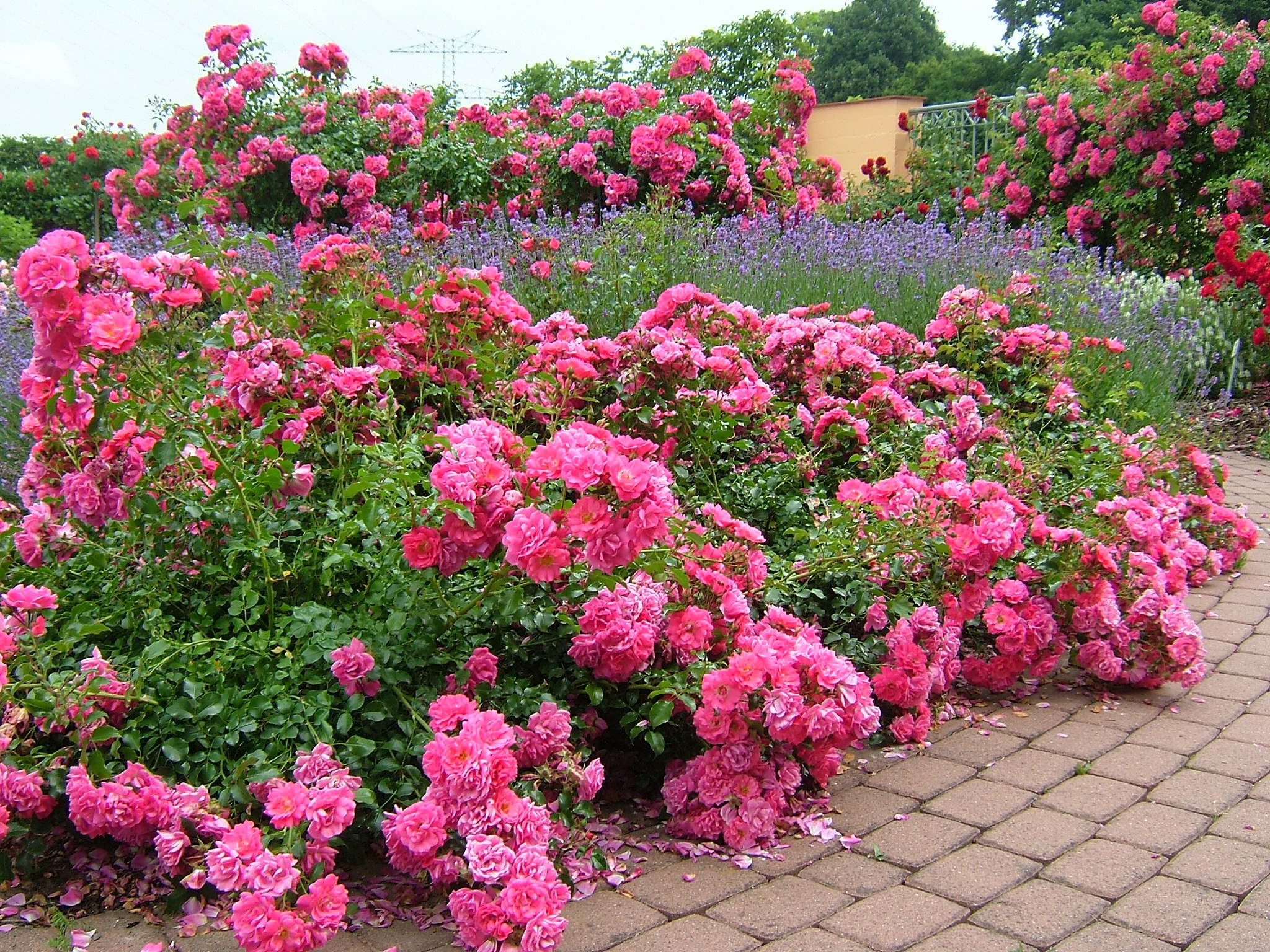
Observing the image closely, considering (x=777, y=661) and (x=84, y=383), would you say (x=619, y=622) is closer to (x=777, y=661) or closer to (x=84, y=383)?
(x=777, y=661)

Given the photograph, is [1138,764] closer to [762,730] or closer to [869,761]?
[869,761]

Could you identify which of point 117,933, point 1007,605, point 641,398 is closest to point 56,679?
point 117,933

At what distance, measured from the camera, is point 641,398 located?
3.21 meters

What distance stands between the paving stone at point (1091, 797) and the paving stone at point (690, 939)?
938 mm

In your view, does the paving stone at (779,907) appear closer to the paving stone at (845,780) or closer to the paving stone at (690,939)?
the paving stone at (690,939)

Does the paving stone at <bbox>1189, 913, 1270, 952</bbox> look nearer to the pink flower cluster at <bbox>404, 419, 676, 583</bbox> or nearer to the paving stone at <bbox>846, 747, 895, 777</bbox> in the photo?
the paving stone at <bbox>846, 747, 895, 777</bbox>

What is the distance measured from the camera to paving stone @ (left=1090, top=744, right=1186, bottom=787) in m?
2.62

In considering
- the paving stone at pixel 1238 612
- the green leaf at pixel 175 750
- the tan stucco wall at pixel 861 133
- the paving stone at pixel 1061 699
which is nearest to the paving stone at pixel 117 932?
the green leaf at pixel 175 750

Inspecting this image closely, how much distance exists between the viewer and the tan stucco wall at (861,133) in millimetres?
18375

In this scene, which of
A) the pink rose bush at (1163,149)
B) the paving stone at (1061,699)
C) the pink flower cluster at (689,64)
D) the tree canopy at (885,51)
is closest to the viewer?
the paving stone at (1061,699)

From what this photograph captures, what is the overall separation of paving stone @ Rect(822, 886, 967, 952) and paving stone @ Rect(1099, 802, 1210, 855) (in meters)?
0.52

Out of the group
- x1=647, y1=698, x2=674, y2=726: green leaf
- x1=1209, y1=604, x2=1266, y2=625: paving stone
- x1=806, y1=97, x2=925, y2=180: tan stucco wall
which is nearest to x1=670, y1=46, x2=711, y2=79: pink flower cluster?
x1=1209, y1=604, x2=1266, y2=625: paving stone

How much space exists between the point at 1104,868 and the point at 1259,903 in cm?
28

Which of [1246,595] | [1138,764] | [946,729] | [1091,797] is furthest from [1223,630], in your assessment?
[1091,797]
